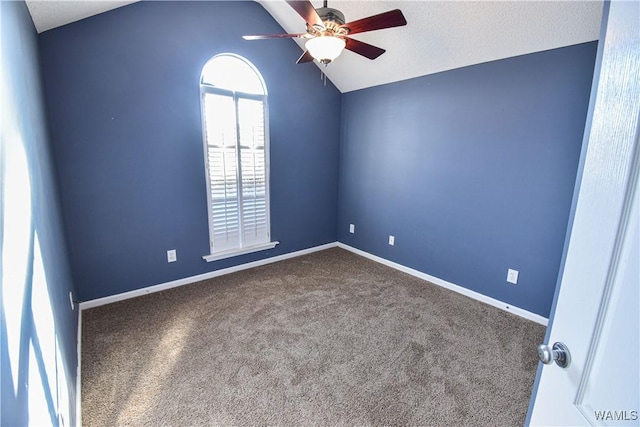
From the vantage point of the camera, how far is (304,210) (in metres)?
3.88

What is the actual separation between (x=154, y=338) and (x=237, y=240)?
136 cm

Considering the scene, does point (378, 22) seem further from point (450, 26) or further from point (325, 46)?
point (450, 26)

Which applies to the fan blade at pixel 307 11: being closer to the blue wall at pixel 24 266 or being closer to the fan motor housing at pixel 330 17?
the fan motor housing at pixel 330 17

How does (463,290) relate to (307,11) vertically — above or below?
below

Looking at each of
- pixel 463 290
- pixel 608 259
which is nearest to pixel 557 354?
pixel 608 259

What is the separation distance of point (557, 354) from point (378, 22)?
1.87m

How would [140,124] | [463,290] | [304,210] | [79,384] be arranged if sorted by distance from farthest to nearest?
[304,210]
[463,290]
[140,124]
[79,384]

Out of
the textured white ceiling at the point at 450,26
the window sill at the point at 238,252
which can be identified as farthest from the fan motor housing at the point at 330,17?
the window sill at the point at 238,252

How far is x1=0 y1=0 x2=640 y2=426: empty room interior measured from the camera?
0.88 meters

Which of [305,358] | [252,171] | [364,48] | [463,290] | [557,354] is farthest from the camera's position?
[252,171]

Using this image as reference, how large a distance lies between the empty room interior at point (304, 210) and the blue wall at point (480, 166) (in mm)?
19

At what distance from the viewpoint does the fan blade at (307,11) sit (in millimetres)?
1646

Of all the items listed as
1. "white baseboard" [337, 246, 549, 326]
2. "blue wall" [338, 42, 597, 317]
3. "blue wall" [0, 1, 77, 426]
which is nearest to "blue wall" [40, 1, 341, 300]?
"blue wall" [0, 1, 77, 426]

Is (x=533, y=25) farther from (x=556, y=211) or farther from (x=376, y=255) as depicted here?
(x=376, y=255)
